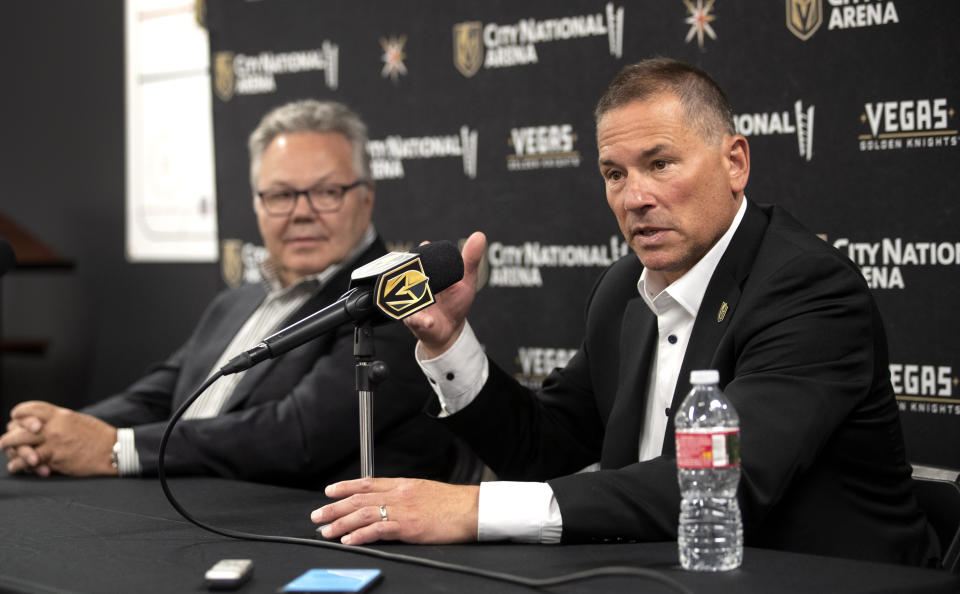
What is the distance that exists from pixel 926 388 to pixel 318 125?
1771 millimetres

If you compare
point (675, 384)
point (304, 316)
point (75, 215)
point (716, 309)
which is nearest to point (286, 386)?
point (304, 316)

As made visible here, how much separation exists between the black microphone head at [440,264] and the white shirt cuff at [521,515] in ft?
1.14

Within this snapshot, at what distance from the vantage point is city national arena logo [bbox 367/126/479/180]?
3.28 metres

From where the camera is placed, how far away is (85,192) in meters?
4.86

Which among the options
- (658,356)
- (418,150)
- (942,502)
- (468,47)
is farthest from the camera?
(418,150)

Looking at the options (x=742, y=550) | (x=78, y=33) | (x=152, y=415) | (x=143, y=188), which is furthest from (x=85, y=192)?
(x=742, y=550)

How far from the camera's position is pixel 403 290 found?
5.36 ft

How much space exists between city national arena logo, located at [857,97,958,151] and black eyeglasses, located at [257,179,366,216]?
1.38 metres

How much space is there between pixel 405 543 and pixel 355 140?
164 cm

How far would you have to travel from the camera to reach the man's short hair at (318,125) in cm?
299

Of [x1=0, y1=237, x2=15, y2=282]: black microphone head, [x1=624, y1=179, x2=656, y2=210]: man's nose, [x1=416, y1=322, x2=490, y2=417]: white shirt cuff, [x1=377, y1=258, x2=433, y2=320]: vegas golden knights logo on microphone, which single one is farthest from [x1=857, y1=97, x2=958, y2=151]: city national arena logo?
[x1=0, y1=237, x2=15, y2=282]: black microphone head

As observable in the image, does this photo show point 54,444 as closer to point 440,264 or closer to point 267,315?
point 267,315

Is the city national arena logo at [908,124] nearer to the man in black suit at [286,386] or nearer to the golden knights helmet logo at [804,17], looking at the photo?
the golden knights helmet logo at [804,17]

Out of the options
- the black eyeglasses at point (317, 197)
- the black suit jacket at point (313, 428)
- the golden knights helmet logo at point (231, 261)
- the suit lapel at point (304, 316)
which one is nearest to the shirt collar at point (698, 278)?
the black suit jacket at point (313, 428)
